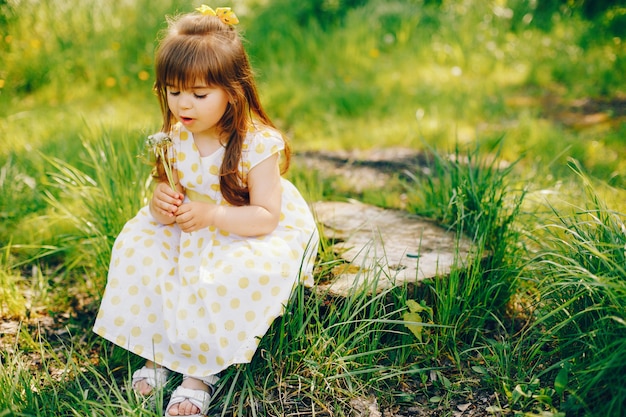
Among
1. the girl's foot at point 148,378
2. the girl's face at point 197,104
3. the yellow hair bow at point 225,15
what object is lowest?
the girl's foot at point 148,378

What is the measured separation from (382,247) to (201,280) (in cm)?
79

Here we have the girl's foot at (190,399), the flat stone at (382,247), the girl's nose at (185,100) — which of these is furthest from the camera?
the flat stone at (382,247)

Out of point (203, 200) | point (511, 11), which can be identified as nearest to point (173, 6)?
point (511, 11)

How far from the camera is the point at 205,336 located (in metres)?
2.01

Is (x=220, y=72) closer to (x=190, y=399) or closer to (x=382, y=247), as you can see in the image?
(x=382, y=247)

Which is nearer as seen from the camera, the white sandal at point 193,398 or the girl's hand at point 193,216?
the white sandal at point 193,398

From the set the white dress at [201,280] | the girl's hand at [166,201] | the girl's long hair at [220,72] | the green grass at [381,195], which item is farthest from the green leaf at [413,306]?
the girl's hand at [166,201]

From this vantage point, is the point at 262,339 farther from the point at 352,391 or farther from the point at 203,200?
the point at 203,200

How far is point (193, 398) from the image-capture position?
198 cm

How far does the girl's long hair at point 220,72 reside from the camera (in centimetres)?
202

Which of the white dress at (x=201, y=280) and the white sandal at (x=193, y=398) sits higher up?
the white dress at (x=201, y=280)

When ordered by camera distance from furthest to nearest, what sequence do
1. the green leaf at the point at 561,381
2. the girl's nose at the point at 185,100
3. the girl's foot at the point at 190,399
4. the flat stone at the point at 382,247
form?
the flat stone at the point at 382,247, the girl's nose at the point at 185,100, the girl's foot at the point at 190,399, the green leaf at the point at 561,381

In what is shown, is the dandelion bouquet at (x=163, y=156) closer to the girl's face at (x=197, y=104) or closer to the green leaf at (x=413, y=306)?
the girl's face at (x=197, y=104)

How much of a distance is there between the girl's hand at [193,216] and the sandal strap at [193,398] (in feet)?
1.76
